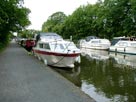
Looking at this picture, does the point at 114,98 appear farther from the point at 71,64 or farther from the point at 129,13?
the point at 129,13

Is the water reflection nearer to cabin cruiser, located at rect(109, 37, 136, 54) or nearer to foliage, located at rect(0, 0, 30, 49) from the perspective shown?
foliage, located at rect(0, 0, 30, 49)

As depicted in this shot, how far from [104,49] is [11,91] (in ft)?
136

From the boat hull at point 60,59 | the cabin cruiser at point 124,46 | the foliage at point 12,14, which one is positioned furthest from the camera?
the cabin cruiser at point 124,46

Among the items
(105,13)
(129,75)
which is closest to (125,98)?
(129,75)

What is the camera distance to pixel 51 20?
130750mm

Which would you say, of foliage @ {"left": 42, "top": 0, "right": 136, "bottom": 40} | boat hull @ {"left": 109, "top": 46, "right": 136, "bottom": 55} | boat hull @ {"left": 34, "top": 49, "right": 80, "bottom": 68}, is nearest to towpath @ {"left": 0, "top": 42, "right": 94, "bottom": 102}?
boat hull @ {"left": 34, "top": 49, "right": 80, "bottom": 68}

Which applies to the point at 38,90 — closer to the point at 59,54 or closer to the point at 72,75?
the point at 72,75

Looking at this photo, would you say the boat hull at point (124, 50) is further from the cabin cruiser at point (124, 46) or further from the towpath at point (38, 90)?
the towpath at point (38, 90)

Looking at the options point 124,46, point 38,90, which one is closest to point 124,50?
point 124,46

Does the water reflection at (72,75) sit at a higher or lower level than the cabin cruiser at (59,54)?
lower

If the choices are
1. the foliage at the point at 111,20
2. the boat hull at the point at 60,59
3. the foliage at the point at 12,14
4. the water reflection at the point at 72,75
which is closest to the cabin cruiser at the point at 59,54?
the boat hull at the point at 60,59

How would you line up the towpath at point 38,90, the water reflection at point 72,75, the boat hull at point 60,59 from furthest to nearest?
the boat hull at point 60,59 < the water reflection at point 72,75 < the towpath at point 38,90

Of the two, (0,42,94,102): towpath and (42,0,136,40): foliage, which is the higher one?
(42,0,136,40): foliage

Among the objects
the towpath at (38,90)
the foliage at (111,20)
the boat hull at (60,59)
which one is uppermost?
the foliage at (111,20)
